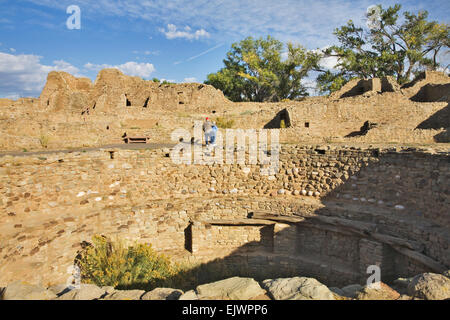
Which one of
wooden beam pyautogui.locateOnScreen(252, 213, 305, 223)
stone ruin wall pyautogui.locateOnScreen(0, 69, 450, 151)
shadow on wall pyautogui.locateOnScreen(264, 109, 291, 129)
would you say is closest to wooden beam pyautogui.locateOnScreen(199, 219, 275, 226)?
wooden beam pyautogui.locateOnScreen(252, 213, 305, 223)

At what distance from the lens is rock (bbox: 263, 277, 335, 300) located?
3.49 meters

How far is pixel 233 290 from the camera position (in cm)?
376

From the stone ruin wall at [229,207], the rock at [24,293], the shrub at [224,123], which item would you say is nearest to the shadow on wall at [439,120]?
the stone ruin wall at [229,207]

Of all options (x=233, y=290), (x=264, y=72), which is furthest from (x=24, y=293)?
(x=264, y=72)

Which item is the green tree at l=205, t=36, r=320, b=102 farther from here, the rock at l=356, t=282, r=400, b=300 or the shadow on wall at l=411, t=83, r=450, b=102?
the rock at l=356, t=282, r=400, b=300

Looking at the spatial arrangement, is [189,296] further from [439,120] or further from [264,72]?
[264,72]

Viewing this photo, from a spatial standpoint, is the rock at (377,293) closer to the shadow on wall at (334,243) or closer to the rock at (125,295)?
the rock at (125,295)

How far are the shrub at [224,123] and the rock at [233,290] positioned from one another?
14.2 metres

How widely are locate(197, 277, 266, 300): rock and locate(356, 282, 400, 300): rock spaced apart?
1.28 m

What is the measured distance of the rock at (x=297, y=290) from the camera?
3492 mm

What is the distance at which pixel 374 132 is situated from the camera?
13875 millimetres

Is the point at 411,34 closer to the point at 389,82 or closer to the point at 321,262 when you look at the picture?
the point at 389,82
